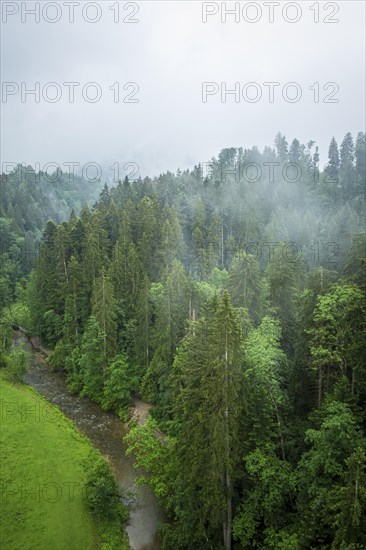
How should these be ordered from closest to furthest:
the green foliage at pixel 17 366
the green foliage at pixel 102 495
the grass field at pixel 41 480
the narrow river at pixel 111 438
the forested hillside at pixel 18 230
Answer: the grass field at pixel 41 480 → the green foliage at pixel 102 495 → the narrow river at pixel 111 438 → the green foliage at pixel 17 366 → the forested hillside at pixel 18 230

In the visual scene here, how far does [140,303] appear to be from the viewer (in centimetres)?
4688

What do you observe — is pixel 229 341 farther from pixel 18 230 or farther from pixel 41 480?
pixel 18 230

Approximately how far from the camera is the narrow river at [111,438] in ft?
89.0

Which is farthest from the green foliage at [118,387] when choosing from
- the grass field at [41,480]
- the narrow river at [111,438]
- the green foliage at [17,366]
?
the green foliage at [17,366]

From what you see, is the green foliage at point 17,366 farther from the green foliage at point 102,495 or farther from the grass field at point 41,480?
the green foliage at point 102,495

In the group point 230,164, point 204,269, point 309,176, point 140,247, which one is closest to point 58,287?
point 140,247

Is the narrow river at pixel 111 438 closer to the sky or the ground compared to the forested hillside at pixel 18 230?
→ closer to the ground

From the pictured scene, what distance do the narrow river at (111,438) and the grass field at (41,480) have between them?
2129 mm

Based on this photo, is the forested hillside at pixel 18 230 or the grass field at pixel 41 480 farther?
the forested hillside at pixel 18 230

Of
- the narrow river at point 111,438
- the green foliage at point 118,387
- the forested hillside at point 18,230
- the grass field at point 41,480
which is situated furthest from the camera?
the forested hillside at point 18,230

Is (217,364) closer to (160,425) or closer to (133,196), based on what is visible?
(160,425)

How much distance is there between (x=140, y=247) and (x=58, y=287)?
13.9 m

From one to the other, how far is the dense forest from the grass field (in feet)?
17.7

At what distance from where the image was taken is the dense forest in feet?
67.4
